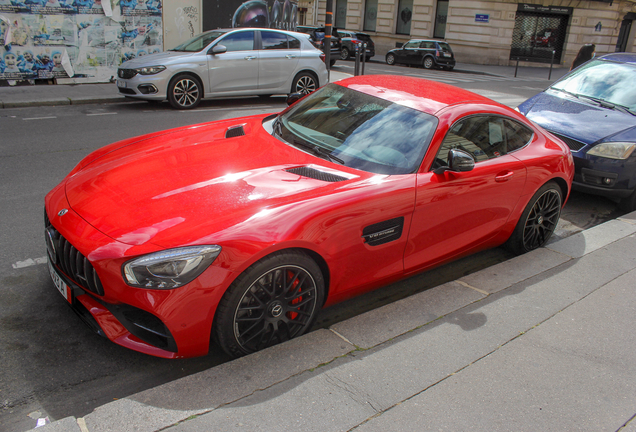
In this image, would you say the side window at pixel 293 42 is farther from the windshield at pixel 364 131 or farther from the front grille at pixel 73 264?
the front grille at pixel 73 264

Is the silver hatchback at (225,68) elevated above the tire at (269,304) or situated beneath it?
elevated above

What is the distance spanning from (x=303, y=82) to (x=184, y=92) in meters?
2.89

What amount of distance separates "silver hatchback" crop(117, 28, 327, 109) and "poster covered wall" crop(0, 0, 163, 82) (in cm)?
343

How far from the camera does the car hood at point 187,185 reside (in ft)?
9.07

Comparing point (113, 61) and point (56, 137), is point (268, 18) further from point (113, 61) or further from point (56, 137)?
point (56, 137)

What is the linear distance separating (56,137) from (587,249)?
7.22 m

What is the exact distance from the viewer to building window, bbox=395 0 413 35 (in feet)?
115

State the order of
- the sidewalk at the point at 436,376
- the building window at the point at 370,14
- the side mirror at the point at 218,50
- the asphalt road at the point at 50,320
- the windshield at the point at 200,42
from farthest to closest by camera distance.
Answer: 1. the building window at the point at 370,14
2. the windshield at the point at 200,42
3. the side mirror at the point at 218,50
4. the asphalt road at the point at 50,320
5. the sidewalk at the point at 436,376

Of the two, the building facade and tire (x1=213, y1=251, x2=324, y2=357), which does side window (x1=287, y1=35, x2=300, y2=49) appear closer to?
tire (x1=213, y1=251, x2=324, y2=357)

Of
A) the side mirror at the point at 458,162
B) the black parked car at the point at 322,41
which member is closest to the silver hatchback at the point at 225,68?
the side mirror at the point at 458,162

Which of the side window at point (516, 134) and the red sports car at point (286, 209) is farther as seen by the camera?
the side window at point (516, 134)

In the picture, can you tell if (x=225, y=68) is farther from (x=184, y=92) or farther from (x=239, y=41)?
(x=184, y=92)

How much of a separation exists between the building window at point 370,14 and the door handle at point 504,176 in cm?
3488

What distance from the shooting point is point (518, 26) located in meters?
32.2
